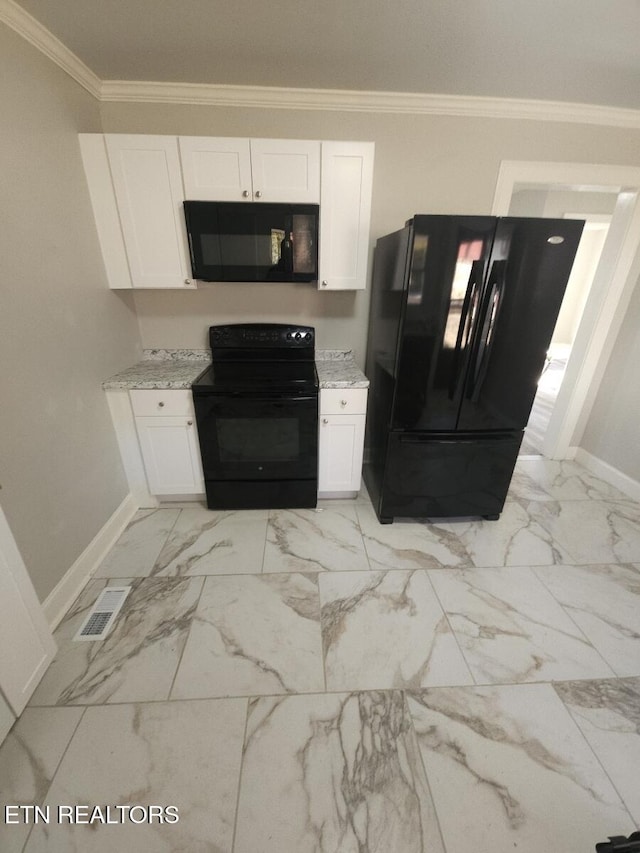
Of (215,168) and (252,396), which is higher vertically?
(215,168)

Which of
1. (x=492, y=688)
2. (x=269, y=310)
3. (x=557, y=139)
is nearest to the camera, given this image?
(x=492, y=688)

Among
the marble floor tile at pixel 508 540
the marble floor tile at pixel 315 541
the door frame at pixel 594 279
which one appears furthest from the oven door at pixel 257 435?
the door frame at pixel 594 279

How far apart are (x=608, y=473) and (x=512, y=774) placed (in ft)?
8.18

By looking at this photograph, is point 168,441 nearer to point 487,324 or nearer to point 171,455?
point 171,455

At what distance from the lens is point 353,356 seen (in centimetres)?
259

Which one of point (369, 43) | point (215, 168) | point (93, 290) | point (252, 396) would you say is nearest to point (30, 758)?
point (252, 396)

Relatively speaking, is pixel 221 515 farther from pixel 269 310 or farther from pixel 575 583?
pixel 575 583

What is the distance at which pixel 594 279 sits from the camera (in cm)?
265

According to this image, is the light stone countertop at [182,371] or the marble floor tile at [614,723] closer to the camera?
the marble floor tile at [614,723]

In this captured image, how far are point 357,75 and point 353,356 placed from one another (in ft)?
5.09

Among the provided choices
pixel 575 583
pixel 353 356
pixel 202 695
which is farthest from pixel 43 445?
pixel 575 583

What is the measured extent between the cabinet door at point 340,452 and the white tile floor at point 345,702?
386mm

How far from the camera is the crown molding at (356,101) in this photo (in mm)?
1968

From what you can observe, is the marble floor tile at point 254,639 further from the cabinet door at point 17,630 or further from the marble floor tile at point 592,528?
the marble floor tile at point 592,528
